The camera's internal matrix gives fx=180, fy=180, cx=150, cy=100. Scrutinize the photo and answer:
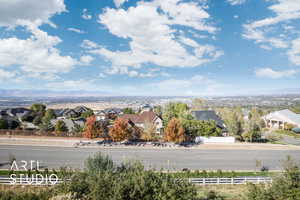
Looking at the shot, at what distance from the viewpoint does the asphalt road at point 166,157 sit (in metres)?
22.2

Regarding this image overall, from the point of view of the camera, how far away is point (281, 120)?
54.2 m

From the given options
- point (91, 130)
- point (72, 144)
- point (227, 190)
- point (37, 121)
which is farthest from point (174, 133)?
point (37, 121)

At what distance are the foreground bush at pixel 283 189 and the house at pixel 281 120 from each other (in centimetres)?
5241

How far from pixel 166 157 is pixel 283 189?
1736 centimetres

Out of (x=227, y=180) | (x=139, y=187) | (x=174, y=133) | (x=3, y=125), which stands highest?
(x=139, y=187)

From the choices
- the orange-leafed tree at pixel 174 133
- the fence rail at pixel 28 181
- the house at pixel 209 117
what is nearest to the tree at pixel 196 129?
the orange-leafed tree at pixel 174 133

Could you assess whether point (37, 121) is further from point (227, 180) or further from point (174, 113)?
point (227, 180)

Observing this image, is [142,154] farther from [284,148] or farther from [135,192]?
[284,148]

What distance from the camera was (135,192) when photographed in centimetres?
824

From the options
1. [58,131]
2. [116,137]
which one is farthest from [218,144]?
[58,131]

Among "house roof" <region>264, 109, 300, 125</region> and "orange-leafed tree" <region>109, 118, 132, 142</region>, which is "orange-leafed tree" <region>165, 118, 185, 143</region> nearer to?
"orange-leafed tree" <region>109, 118, 132, 142</region>

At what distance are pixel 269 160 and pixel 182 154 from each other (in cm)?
1202

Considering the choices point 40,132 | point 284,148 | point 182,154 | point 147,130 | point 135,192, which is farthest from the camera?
point 40,132

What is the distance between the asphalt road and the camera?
73.0ft
